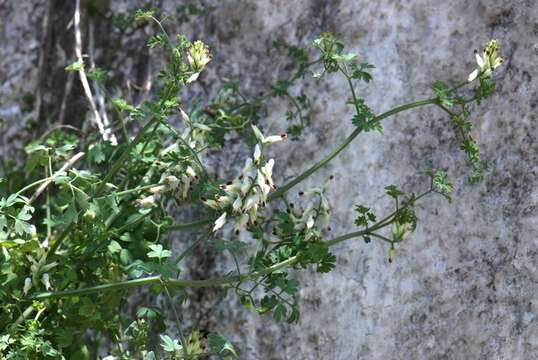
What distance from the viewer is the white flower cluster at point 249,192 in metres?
1.87

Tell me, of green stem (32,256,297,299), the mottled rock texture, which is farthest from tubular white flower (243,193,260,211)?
the mottled rock texture

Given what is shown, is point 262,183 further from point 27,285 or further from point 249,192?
point 27,285

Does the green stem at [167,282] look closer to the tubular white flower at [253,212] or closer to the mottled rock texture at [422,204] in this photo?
the tubular white flower at [253,212]

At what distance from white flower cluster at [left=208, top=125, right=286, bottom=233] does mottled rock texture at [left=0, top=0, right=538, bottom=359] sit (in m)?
0.43

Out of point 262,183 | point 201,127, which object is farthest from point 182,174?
point 262,183

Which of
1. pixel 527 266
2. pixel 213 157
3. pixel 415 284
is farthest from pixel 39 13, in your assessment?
pixel 527 266

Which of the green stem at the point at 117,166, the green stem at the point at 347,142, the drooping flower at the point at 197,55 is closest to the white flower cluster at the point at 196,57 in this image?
the drooping flower at the point at 197,55

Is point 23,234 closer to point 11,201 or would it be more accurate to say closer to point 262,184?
point 11,201

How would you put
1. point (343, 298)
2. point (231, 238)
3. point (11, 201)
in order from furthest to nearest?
1. point (231, 238)
2. point (343, 298)
3. point (11, 201)

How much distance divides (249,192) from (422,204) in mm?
514

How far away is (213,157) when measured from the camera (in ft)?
8.30

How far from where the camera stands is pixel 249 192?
188 centimetres

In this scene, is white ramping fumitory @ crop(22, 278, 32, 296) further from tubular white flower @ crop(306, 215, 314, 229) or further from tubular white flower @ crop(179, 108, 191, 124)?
tubular white flower @ crop(306, 215, 314, 229)

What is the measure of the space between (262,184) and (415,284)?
1.71 ft
